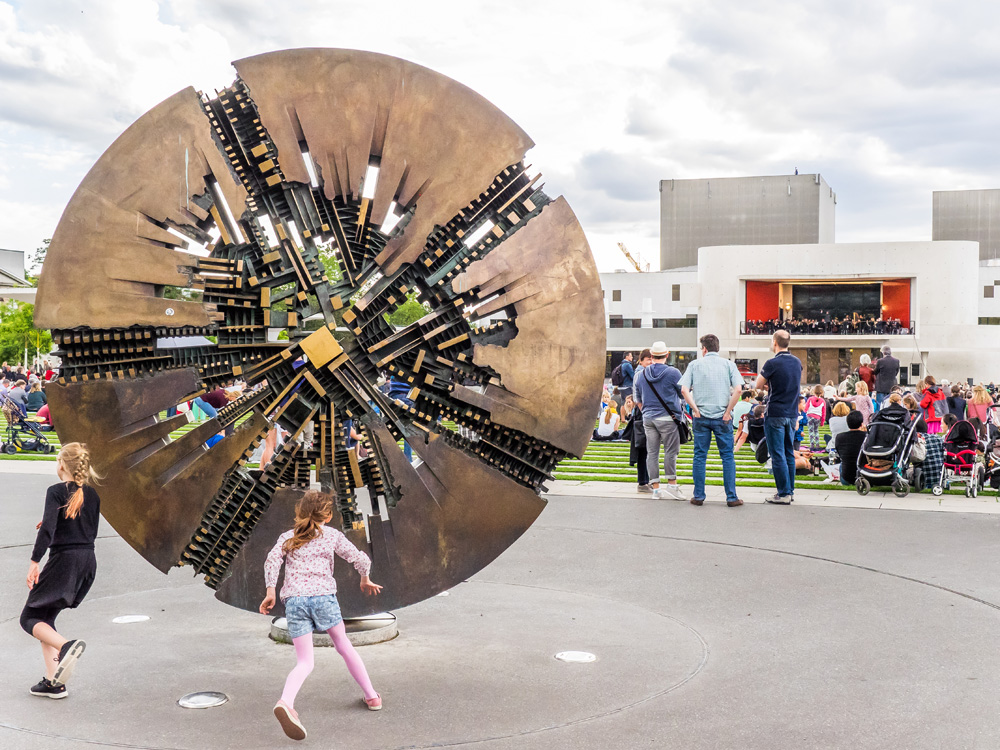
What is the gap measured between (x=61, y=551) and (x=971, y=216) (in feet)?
Answer: 263

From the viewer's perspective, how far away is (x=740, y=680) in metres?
5.47

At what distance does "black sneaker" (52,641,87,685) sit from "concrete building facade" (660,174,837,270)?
7518 centimetres

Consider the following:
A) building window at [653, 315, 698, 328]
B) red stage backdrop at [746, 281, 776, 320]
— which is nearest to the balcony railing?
red stage backdrop at [746, 281, 776, 320]

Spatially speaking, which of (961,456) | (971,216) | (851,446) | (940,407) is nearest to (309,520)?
(851,446)

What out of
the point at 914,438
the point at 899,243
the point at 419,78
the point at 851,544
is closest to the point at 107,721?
the point at 419,78

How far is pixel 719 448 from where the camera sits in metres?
11.7

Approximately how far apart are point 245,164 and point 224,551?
7.02ft

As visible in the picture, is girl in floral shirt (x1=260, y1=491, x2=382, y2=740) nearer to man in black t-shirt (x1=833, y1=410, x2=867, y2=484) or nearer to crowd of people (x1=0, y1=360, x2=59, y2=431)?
man in black t-shirt (x1=833, y1=410, x2=867, y2=484)

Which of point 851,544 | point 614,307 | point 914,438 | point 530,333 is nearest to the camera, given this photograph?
point 530,333

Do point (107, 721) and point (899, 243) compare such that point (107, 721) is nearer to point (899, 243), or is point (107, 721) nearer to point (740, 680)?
point (740, 680)

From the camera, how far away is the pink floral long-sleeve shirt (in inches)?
198

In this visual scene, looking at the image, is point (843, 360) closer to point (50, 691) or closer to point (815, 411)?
point (815, 411)

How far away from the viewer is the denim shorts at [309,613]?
4969 mm

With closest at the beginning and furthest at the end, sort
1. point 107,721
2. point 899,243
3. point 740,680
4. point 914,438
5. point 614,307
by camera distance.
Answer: point 107,721
point 740,680
point 914,438
point 899,243
point 614,307
